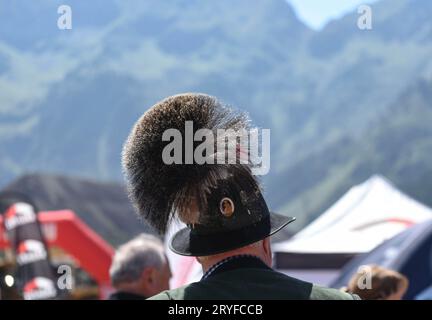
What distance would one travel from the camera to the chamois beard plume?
1308 millimetres

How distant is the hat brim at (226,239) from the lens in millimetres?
1300

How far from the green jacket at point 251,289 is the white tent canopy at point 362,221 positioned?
422 cm

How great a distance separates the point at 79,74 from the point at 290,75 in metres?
25.3

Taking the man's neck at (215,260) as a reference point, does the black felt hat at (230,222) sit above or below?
above

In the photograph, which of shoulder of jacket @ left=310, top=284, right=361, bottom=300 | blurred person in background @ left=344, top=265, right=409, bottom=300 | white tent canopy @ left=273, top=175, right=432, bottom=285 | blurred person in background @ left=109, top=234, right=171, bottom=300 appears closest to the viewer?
shoulder of jacket @ left=310, top=284, right=361, bottom=300

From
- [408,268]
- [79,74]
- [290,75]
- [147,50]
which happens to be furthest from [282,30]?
[408,268]

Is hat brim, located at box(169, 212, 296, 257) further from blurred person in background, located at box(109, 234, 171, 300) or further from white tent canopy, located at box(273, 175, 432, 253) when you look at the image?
white tent canopy, located at box(273, 175, 432, 253)

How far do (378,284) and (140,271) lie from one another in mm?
878

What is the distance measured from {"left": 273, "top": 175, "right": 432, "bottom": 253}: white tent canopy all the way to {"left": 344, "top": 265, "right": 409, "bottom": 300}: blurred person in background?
8.15ft

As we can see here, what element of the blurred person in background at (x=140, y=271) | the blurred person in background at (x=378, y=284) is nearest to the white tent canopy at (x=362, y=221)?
the blurred person in background at (x=378, y=284)

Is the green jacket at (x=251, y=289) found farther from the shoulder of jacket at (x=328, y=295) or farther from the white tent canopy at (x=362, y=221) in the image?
the white tent canopy at (x=362, y=221)

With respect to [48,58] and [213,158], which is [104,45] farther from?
[213,158]

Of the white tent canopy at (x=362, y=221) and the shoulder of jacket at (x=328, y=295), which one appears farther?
the white tent canopy at (x=362, y=221)

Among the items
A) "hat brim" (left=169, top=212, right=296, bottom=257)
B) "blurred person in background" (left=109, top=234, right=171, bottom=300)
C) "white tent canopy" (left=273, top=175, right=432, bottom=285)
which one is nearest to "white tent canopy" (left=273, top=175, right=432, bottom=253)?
"white tent canopy" (left=273, top=175, right=432, bottom=285)
